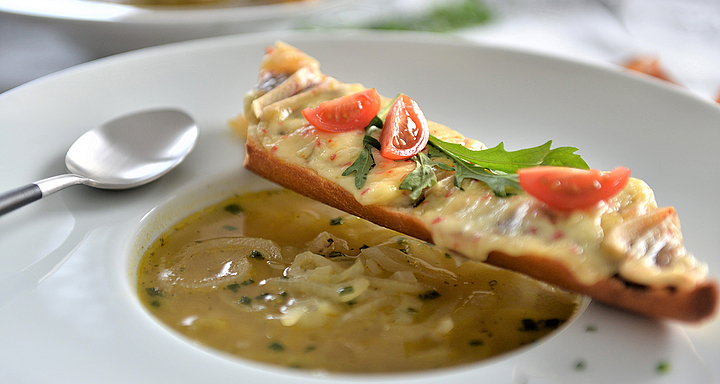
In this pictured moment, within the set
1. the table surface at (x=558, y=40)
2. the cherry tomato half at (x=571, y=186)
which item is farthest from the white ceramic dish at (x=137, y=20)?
the cherry tomato half at (x=571, y=186)

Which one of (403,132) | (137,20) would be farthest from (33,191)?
(137,20)

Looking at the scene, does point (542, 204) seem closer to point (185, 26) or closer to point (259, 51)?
point (259, 51)

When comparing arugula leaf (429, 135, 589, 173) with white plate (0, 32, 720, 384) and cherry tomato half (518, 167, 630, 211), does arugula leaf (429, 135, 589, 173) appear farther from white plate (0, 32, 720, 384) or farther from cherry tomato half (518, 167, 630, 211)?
white plate (0, 32, 720, 384)

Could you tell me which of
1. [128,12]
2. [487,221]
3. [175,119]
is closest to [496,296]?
[487,221]

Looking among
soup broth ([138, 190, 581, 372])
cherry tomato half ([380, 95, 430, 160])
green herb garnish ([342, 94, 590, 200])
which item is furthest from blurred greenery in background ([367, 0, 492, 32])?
green herb garnish ([342, 94, 590, 200])

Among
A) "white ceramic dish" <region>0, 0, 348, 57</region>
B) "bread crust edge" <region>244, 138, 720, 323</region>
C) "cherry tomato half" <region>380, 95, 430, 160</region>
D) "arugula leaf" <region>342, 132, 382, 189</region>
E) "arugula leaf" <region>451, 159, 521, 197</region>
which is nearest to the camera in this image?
"bread crust edge" <region>244, 138, 720, 323</region>

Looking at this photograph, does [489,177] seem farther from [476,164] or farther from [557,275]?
[557,275]
